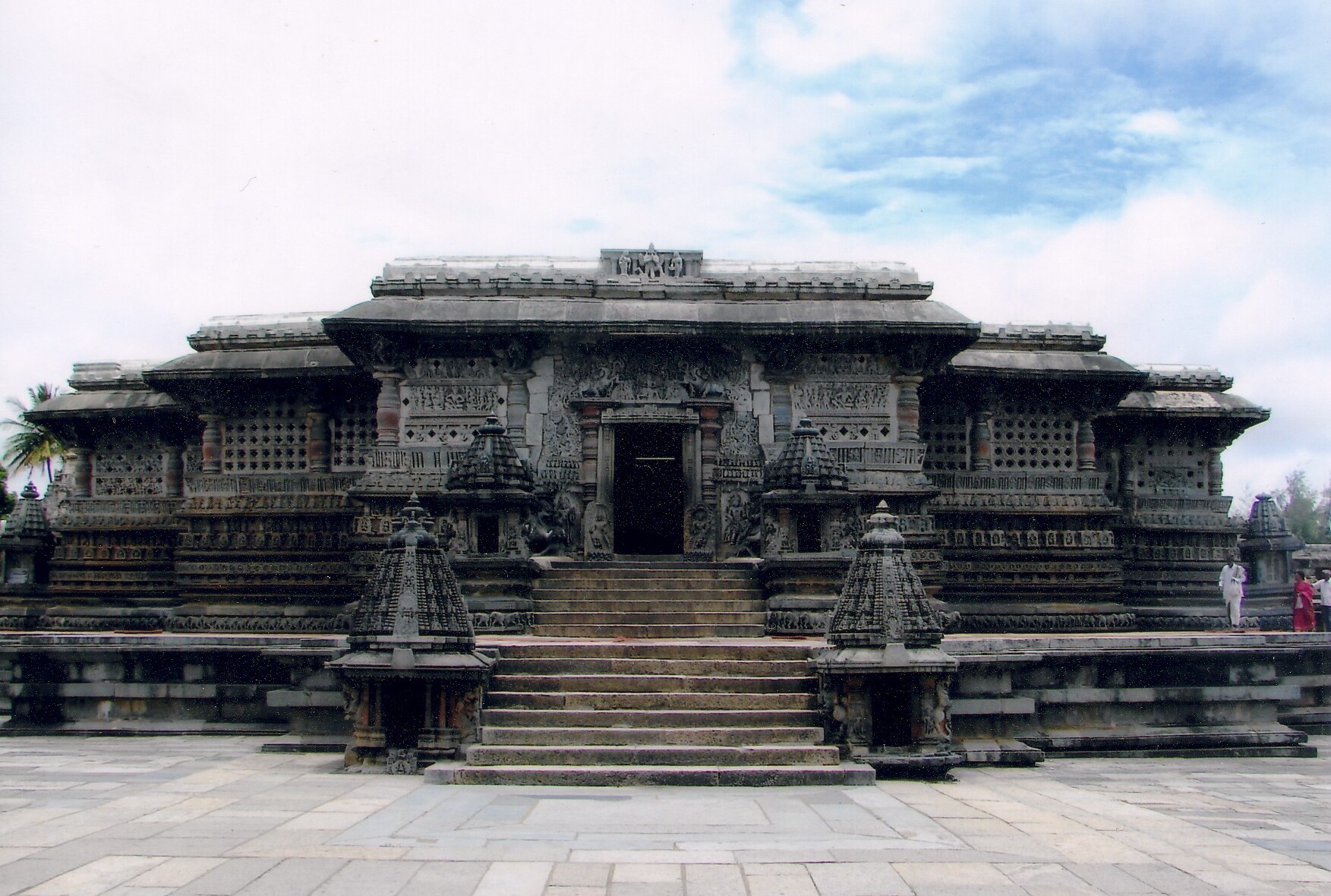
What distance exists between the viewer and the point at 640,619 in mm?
12750

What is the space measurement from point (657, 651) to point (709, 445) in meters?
5.85

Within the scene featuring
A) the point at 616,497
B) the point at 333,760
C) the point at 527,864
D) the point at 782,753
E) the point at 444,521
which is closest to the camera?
the point at 527,864

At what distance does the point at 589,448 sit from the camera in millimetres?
16281

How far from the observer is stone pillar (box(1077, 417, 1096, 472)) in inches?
715

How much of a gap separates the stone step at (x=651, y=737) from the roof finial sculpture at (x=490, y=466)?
4.90 meters

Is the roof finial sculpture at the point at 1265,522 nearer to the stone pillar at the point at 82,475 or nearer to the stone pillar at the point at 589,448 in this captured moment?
the stone pillar at the point at 589,448

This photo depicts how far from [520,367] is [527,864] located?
11.2 meters

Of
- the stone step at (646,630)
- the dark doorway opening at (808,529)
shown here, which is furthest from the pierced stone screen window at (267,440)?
the dark doorway opening at (808,529)

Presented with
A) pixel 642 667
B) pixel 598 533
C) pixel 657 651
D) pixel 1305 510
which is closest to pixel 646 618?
pixel 657 651

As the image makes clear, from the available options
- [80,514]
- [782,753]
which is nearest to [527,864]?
[782,753]

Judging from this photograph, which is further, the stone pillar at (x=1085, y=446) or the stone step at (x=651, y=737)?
the stone pillar at (x=1085, y=446)

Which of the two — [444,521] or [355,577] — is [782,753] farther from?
[355,577]

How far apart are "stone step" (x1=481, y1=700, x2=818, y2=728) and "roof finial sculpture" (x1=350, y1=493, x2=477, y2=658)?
745 millimetres

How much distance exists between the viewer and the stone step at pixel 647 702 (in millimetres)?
10008
